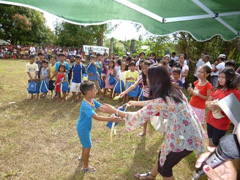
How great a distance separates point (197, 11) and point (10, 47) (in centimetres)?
2540

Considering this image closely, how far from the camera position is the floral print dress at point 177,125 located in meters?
1.78

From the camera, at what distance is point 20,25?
2466 cm

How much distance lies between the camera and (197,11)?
2744 millimetres

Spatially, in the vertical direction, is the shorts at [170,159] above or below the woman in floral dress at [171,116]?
below

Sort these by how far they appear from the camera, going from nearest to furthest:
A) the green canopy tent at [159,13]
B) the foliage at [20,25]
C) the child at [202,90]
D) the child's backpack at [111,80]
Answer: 1. the green canopy tent at [159,13]
2. the child at [202,90]
3. the child's backpack at [111,80]
4. the foliage at [20,25]

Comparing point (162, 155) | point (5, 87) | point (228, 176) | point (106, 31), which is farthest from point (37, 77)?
point (106, 31)

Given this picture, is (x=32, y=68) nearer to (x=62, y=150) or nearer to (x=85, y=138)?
(x=62, y=150)

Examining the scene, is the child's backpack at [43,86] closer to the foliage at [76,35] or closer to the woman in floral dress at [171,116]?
the woman in floral dress at [171,116]

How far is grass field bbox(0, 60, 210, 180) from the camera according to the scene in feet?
9.44

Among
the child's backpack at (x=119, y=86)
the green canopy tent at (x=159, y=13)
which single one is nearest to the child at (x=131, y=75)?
the child's backpack at (x=119, y=86)

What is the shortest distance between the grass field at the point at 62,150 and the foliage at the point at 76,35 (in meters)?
20.4

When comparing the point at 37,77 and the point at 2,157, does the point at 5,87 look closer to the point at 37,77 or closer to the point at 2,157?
the point at 37,77

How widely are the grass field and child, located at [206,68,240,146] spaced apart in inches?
35.5

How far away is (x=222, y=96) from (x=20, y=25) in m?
29.2
